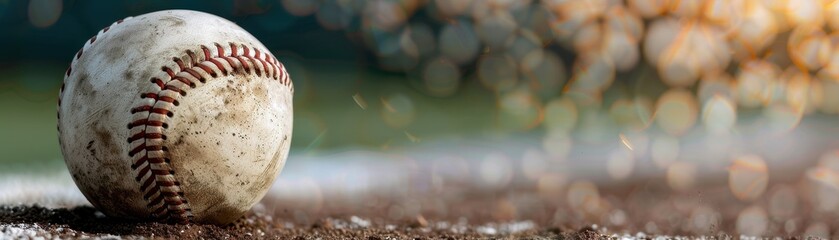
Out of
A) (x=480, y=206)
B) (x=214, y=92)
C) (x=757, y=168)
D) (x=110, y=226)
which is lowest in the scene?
(x=110, y=226)

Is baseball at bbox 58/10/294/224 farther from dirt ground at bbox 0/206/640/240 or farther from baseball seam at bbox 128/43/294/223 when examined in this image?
dirt ground at bbox 0/206/640/240

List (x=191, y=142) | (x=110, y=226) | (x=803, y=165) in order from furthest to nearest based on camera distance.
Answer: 1. (x=803, y=165)
2. (x=110, y=226)
3. (x=191, y=142)

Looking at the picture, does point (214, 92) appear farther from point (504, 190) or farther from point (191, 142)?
point (504, 190)

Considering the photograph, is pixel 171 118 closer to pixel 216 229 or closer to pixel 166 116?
pixel 166 116

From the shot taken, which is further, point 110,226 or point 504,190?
point 504,190

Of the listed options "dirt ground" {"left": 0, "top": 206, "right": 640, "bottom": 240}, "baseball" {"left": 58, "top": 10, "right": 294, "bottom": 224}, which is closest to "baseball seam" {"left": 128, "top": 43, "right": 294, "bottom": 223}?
"baseball" {"left": 58, "top": 10, "right": 294, "bottom": 224}

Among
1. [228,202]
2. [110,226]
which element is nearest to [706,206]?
[228,202]

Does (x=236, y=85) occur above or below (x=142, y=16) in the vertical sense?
below
